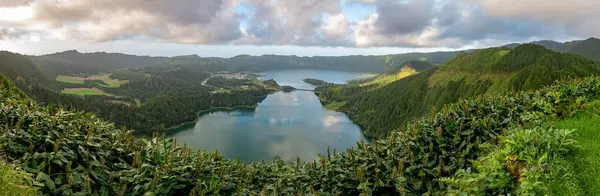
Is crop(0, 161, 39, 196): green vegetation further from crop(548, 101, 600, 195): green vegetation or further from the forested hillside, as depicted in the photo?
the forested hillside

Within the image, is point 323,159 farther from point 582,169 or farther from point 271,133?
point 271,133

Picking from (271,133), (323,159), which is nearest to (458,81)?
(271,133)

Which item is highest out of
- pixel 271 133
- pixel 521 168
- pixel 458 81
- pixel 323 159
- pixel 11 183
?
pixel 11 183

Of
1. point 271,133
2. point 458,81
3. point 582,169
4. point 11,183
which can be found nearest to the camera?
point 11,183

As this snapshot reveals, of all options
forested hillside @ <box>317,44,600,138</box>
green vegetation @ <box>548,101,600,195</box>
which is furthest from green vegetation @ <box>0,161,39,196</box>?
forested hillside @ <box>317,44,600,138</box>

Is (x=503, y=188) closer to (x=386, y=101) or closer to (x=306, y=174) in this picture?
(x=306, y=174)

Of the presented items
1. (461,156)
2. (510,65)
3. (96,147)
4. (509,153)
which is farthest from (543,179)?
(510,65)

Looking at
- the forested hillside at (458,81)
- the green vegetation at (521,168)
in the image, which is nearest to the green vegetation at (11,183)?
the green vegetation at (521,168)
